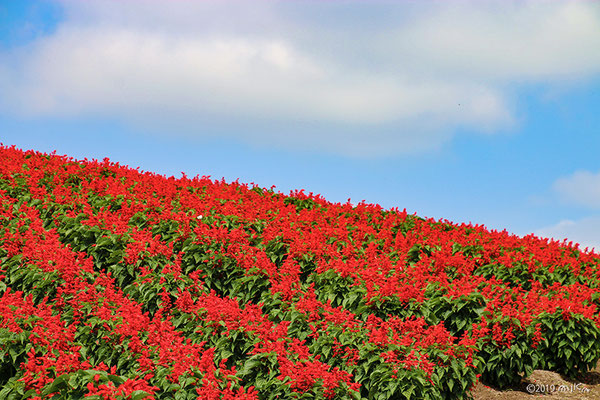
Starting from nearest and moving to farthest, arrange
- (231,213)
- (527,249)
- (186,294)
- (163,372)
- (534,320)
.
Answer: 1. (163,372)
2. (186,294)
3. (534,320)
4. (231,213)
5. (527,249)

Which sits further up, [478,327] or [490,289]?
[490,289]

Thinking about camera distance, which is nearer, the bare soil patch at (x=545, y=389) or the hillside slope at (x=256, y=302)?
the hillside slope at (x=256, y=302)

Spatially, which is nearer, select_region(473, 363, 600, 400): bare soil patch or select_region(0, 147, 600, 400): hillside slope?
select_region(0, 147, 600, 400): hillside slope

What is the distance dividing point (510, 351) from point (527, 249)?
15.3 feet

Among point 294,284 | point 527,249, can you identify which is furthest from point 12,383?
point 527,249

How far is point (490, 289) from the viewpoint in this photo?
891 cm

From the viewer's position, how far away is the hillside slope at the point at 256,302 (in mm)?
6457

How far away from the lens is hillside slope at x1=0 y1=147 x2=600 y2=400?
6.46m

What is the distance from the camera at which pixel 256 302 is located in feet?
28.8

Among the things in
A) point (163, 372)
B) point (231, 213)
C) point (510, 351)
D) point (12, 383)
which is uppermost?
point (231, 213)

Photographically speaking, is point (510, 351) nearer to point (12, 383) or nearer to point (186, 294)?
point (186, 294)

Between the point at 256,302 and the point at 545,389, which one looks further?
the point at 545,389

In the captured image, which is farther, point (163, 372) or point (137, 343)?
point (137, 343)

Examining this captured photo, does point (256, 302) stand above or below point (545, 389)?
above
